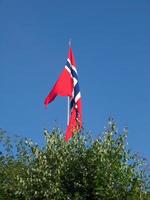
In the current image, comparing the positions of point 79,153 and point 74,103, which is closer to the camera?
point 79,153

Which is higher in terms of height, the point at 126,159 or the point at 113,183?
the point at 126,159

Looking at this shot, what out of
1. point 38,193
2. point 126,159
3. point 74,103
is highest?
point 74,103

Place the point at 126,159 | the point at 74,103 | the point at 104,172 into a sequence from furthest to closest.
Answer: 1. the point at 74,103
2. the point at 126,159
3. the point at 104,172

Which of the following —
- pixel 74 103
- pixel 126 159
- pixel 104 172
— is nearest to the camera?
pixel 104 172

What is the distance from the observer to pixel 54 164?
109 feet

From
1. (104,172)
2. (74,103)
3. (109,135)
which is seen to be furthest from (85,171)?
(74,103)

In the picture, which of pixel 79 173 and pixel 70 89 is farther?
pixel 70 89

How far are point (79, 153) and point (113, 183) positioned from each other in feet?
9.26

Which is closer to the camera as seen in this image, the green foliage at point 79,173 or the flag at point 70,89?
the green foliage at point 79,173

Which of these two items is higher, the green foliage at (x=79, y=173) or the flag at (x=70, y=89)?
the flag at (x=70, y=89)

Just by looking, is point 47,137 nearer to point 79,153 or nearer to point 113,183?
point 79,153

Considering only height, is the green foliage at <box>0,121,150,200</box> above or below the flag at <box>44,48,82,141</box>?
below

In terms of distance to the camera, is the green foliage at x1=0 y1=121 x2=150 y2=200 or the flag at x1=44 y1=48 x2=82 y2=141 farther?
the flag at x1=44 y1=48 x2=82 y2=141

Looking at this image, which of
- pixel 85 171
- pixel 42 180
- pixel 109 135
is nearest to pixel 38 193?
pixel 42 180
